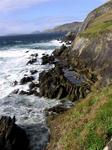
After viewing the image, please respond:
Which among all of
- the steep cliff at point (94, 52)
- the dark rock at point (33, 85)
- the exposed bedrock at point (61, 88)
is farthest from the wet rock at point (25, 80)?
the steep cliff at point (94, 52)

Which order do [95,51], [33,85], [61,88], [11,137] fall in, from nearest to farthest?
[11,137] < [61,88] < [33,85] < [95,51]

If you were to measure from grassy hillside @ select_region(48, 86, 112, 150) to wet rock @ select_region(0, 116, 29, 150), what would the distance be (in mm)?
2009

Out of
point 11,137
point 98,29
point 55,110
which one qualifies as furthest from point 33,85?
point 98,29

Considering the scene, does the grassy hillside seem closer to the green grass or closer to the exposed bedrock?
the exposed bedrock

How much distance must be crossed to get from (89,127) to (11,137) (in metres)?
7.15

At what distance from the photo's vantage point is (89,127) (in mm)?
18797

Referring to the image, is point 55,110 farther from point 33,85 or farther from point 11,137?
point 33,85

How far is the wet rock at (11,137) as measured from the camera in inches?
931

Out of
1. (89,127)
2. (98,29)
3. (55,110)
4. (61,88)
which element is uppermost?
(98,29)

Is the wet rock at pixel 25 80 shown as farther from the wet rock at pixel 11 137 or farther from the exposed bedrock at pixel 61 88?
the wet rock at pixel 11 137

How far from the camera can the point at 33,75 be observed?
5562cm

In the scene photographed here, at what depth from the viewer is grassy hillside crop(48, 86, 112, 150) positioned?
17531 mm

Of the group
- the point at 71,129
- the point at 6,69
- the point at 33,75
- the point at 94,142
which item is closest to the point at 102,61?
the point at 33,75

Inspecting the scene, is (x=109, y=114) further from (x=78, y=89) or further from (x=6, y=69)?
(x=6, y=69)
